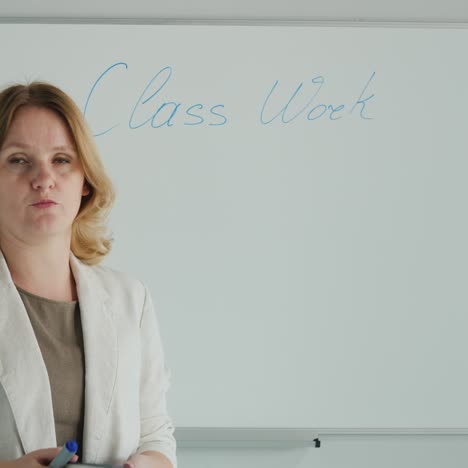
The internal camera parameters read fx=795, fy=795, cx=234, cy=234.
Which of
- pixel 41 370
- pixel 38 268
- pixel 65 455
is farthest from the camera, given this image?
pixel 38 268

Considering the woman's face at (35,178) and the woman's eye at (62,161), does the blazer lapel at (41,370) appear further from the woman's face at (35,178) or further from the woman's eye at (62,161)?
the woman's eye at (62,161)

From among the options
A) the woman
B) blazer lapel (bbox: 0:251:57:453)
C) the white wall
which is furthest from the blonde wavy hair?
the white wall

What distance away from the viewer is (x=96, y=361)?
1226 millimetres

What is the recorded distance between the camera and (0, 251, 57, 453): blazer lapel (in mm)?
1156

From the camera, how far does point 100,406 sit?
121 cm

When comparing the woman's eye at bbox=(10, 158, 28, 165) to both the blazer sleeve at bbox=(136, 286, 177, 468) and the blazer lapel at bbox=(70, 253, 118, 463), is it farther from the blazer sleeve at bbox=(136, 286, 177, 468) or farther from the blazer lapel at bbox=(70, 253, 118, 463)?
the blazer sleeve at bbox=(136, 286, 177, 468)

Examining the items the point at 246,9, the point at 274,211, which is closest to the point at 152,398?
the point at 274,211

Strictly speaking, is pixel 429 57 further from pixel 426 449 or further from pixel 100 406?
pixel 100 406

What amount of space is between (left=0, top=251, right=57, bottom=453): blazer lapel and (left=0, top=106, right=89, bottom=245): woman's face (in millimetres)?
132

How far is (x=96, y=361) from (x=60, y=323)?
0.09 m

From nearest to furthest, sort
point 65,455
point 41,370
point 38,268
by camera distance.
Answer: point 65,455 → point 41,370 → point 38,268

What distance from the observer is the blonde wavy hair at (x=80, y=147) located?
4.14 feet

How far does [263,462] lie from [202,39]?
1.06m

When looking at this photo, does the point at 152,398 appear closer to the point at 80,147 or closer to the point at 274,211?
the point at 80,147
